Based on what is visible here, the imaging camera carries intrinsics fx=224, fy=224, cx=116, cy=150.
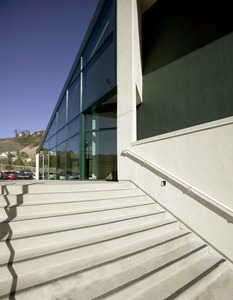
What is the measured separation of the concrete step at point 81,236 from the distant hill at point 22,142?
107 m

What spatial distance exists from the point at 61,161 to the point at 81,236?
10.8 metres

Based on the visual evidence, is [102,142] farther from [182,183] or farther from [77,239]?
[77,239]

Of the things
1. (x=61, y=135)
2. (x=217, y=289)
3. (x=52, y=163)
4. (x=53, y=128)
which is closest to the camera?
(x=217, y=289)

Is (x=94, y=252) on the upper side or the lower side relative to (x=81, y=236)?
lower

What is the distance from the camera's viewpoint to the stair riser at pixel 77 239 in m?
2.83

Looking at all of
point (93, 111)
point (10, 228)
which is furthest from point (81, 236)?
point (93, 111)

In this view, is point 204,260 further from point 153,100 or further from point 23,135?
point 23,135

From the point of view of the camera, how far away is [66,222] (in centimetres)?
358

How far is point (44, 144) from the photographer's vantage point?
20.6 meters

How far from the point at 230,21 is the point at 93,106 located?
566 centimetres

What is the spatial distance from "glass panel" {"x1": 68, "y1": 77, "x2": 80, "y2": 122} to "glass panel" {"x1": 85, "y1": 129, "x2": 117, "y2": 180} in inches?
79.4

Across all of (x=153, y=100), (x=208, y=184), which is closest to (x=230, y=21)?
(x=153, y=100)

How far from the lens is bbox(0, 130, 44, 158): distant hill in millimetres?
107250

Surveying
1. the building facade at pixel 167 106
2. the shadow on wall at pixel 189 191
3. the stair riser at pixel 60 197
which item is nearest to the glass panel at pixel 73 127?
the building facade at pixel 167 106
